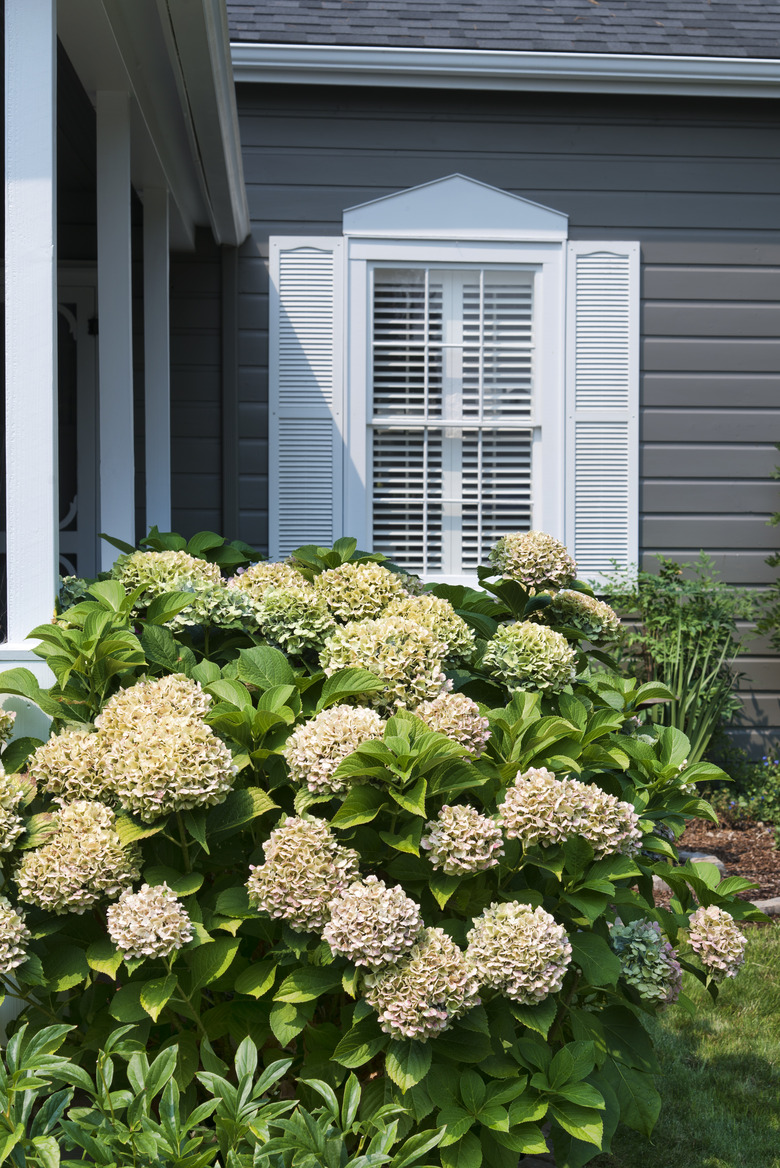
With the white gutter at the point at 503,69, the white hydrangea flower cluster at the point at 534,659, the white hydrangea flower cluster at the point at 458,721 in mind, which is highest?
the white gutter at the point at 503,69

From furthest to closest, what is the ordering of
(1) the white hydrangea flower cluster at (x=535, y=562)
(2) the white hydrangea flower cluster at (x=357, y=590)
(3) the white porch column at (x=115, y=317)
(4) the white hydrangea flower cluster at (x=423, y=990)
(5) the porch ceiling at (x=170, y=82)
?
(3) the white porch column at (x=115, y=317) < (5) the porch ceiling at (x=170, y=82) < (1) the white hydrangea flower cluster at (x=535, y=562) < (2) the white hydrangea flower cluster at (x=357, y=590) < (4) the white hydrangea flower cluster at (x=423, y=990)

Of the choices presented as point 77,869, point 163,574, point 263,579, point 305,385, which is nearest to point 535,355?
point 305,385

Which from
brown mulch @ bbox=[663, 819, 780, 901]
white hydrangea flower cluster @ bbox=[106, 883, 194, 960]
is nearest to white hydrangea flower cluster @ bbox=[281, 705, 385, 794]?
white hydrangea flower cluster @ bbox=[106, 883, 194, 960]

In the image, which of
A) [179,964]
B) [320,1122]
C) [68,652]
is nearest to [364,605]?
[68,652]

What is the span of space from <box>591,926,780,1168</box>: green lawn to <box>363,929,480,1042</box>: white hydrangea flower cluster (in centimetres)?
117

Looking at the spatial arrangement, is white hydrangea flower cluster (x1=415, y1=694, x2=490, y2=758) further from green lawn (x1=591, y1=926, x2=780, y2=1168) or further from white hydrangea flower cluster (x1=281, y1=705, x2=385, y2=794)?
green lawn (x1=591, y1=926, x2=780, y2=1168)

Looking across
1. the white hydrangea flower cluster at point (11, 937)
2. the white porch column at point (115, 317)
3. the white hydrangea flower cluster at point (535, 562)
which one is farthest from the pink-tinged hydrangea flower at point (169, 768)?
the white porch column at point (115, 317)

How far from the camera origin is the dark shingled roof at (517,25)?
15.4 feet

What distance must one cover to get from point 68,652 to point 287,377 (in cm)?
340

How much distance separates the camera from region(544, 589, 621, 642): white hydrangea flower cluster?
2.08 meters

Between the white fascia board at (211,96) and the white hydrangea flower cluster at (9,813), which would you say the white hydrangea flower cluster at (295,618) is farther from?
the white fascia board at (211,96)

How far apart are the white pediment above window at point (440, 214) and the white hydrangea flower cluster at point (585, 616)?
3279 millimetres

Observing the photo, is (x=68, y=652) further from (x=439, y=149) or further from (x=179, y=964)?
(x=439, y=149)

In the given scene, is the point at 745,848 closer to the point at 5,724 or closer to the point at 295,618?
the point at 295,618
